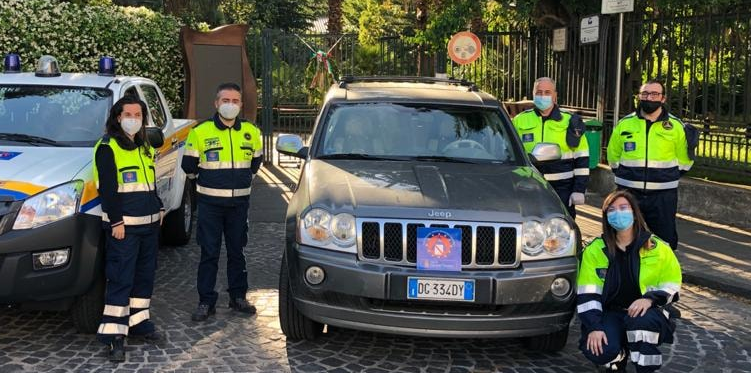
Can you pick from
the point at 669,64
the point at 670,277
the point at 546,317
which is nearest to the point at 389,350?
the point at 546,317

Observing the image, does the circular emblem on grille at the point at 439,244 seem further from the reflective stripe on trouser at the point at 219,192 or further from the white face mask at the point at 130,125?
the white face mask at the point at 130,125

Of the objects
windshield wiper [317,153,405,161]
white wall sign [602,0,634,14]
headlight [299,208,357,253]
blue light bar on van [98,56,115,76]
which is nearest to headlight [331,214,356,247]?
headlight [299,208,357,253]

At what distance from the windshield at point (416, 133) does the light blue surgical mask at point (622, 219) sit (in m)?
1.30

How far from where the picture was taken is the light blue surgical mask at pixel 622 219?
4.15 meters

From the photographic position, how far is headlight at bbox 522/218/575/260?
13.9 feet

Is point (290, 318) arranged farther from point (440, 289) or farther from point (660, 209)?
point (660, 209)

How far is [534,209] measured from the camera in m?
4.38

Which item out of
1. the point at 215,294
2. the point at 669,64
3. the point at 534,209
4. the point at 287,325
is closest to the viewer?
the point at 534,209

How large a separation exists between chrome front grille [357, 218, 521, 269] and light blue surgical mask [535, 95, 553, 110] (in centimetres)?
232

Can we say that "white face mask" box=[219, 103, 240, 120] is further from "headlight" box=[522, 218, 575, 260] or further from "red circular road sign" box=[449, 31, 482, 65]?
"red circular road sign" box=[449, 31, 482, 65]

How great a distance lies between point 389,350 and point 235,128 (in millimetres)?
1913

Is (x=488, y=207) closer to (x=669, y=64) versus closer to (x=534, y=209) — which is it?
(x=534, y=209)

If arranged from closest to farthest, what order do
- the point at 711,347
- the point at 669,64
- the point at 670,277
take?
the point at 670,277 → the point at 711,347 → the point at 669,64

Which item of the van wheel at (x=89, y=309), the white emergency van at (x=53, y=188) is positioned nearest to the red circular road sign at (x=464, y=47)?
the white emergency van at (x=53, y=188)
